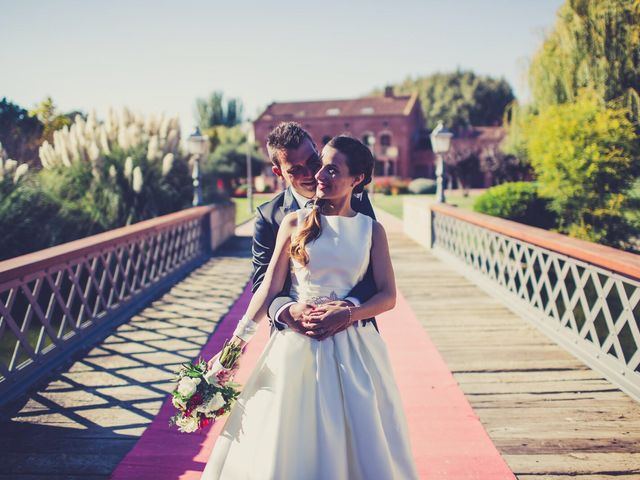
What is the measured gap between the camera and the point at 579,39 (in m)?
13.4

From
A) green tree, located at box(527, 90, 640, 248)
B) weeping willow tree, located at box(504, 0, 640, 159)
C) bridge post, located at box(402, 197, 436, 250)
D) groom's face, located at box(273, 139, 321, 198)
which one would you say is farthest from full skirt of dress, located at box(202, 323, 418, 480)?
weeping willow tree, located at box(504, 0, 640, 159)

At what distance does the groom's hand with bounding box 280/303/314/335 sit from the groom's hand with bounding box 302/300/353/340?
19 millimetres

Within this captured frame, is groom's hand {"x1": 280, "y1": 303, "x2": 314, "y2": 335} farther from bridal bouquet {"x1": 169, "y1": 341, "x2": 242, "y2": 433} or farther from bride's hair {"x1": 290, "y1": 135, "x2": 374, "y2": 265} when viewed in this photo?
bridal bouquet {"x1": 169, "y1": 341, "x2": 242, "y2": 433}

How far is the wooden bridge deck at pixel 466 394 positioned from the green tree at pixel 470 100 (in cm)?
5576

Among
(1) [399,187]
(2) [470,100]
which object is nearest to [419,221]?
(1) [399,187]

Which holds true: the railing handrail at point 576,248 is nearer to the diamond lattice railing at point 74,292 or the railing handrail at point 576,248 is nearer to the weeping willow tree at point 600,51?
the diamond lattice railing at point 74,292

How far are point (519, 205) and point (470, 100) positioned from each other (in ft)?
168

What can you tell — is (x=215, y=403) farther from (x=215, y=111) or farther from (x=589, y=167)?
(x=215, y=111)

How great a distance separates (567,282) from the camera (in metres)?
9.55

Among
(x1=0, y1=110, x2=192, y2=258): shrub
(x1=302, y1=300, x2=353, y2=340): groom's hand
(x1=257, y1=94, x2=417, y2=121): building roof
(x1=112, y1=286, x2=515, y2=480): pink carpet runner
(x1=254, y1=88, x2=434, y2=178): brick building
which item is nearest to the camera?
(x1=302, y1=300, x2=353, y2=340): groom's hand

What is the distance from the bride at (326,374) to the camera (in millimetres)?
2010

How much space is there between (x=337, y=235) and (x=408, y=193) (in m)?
38.0

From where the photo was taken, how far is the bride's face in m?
2.02

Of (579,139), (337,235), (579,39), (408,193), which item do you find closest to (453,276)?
(579,139)
